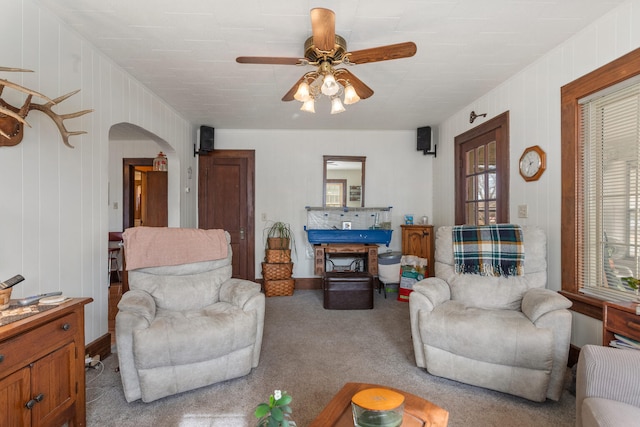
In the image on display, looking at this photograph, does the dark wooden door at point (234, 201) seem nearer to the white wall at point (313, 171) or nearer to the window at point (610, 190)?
the white wall at point (313, 171)

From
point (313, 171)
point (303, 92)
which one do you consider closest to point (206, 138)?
point (313, 171)

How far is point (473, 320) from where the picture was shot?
2107 millimetres

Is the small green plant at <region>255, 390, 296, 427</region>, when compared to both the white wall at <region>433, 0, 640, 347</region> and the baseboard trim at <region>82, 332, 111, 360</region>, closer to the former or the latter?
the baseboard trim at <region>82, 332, 111, 360</region>

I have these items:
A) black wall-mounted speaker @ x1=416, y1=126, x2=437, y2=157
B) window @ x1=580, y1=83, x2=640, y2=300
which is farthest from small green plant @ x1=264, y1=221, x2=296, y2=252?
window @ x1=580, y1=83, x2=640, y2=300

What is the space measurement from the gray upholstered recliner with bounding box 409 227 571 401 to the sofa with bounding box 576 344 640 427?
0.60m

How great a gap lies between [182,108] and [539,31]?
12.3 ft

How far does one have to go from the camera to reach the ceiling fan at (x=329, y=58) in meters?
1.82

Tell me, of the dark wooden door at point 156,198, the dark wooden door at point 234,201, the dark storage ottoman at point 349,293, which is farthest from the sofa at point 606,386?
the dark wooden door at point 156,198

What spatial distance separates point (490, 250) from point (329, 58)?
6.32 feet

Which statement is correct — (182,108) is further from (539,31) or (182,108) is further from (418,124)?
(539,31)

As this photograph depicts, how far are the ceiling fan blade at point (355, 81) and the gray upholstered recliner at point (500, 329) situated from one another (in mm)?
1531

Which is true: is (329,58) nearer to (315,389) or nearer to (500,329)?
(500,329)

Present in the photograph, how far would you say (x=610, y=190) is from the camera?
227 centimetres

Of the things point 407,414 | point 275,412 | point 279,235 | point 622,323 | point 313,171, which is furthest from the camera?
point 313,171
